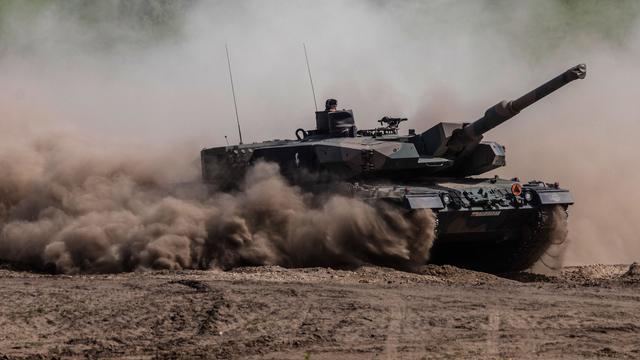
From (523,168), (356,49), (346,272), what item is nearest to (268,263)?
(346,272)

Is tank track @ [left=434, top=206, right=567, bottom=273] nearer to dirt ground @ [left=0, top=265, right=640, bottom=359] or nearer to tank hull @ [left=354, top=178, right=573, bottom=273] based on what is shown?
tank hull @ [left=354, top=178, right=573, bottom=273]

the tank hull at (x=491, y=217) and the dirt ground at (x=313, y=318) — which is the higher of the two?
the tank hull at (x=491, y=217)

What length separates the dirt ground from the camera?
1192 cm

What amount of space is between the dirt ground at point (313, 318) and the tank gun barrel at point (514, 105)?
3.56 m

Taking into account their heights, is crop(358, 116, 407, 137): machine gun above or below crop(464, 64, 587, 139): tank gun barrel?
above

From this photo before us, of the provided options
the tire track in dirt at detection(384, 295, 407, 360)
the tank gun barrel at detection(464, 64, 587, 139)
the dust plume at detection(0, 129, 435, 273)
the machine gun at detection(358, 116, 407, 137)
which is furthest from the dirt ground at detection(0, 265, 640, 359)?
the machine gun at detection(358, 116, 407, 137)

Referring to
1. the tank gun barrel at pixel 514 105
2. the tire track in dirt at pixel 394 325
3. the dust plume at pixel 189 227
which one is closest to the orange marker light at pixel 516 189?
the tank gun barrel at pixel 514 105

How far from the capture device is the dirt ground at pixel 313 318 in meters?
11.9

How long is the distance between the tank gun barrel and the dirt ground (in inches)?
140

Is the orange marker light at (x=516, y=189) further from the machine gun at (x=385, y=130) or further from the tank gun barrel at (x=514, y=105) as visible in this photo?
the machine gun at (x=385, y=130)

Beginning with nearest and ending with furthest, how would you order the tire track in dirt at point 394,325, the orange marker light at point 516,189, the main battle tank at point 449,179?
the tire track in dirt at point 394,325 < the main battle tank at point 449,179 < the orange marker light at point 516,189

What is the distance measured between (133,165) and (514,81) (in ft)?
52.7

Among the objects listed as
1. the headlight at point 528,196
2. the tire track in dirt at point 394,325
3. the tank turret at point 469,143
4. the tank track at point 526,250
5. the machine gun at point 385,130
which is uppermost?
the machine gun at point 385,130

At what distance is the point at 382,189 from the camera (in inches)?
787
